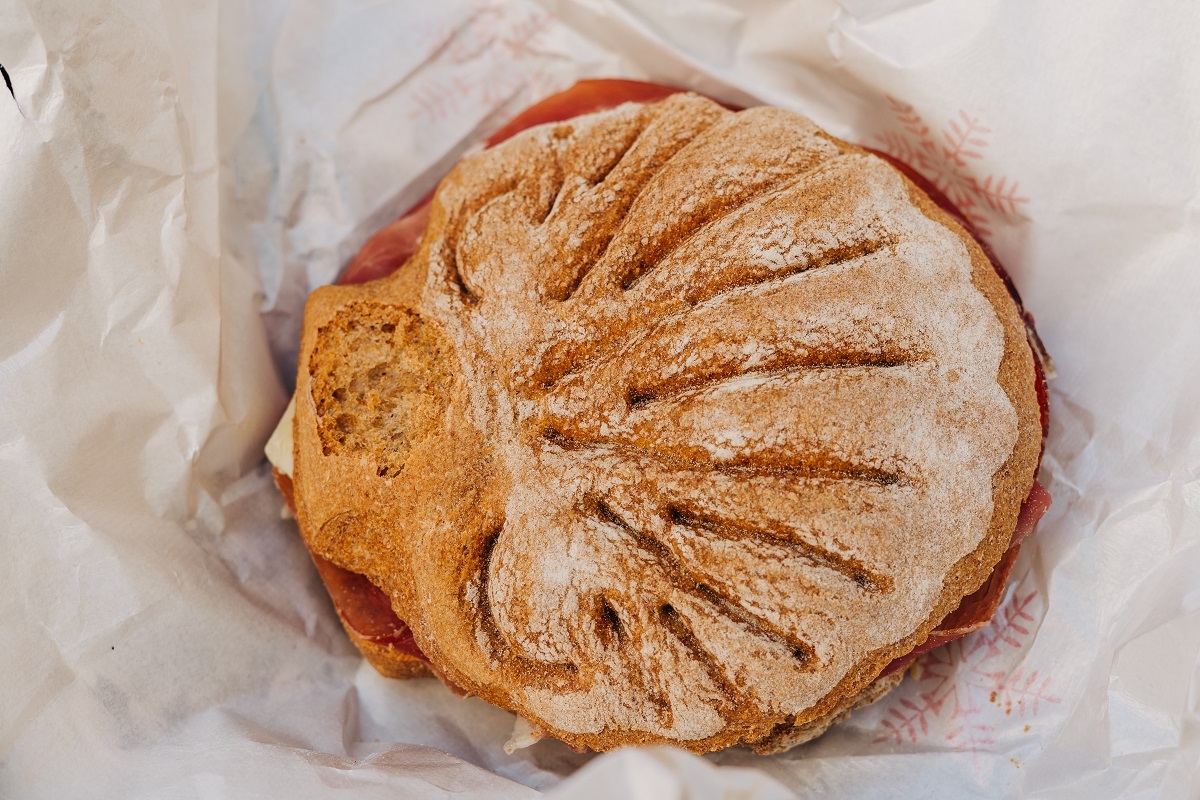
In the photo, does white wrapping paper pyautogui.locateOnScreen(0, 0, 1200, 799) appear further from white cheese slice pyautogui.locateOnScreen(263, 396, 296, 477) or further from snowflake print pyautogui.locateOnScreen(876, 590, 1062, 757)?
white cheese slice pyautogui.locateOnScreen(263, 396, 296, 477)

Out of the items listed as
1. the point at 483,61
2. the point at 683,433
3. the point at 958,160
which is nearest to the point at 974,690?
the point at 683,433

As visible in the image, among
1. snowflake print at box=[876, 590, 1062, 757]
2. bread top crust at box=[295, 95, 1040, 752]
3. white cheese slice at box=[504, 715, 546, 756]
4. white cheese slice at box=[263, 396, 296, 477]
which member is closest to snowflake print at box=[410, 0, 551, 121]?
bread top crust at box=[295, 95, 1040, 752]

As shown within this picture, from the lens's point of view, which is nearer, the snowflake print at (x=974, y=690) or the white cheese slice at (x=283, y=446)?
the snowflake print at (x=974, y=690)

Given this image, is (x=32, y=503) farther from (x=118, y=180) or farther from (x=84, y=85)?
(x=84, y=85)

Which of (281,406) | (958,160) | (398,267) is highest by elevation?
(958,160)

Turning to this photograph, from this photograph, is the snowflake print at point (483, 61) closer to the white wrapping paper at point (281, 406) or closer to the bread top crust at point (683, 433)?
the white wrapping paper at point (281, 406)

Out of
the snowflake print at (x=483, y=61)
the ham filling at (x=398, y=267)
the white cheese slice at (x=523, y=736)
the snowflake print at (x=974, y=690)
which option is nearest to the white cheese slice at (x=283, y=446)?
the ham filling at (x=398, y=267)

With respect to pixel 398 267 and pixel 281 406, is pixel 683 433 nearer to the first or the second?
pixel 398 267
